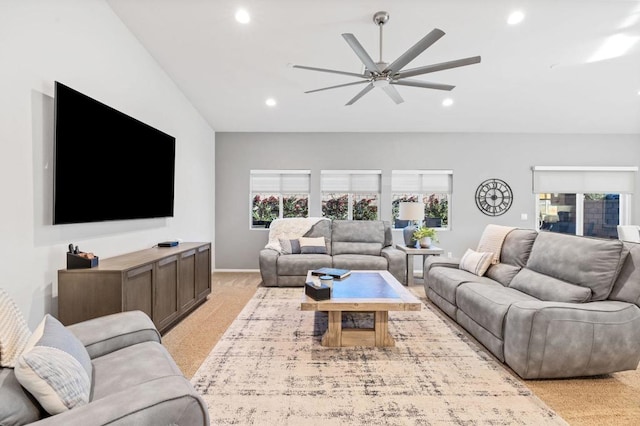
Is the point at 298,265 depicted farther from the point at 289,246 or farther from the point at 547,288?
the point at 547,288

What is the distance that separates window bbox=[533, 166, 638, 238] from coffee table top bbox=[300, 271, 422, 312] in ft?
14.7

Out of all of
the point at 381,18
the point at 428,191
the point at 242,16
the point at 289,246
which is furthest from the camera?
the point at 428,191

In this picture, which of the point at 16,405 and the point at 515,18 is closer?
the point at 16,405

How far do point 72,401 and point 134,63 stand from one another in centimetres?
354

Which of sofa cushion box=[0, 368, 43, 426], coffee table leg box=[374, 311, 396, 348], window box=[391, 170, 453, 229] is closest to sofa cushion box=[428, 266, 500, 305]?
coffee table leg box=[374, 311, 396, 348]

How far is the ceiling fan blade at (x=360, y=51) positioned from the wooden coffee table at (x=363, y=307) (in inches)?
78.5

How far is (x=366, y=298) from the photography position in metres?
2.78

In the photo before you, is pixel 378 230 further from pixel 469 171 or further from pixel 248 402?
pixel 248 402

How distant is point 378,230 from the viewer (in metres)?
5.63

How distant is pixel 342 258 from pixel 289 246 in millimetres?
908

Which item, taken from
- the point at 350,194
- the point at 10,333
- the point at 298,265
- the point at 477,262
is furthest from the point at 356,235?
the point at 10,333

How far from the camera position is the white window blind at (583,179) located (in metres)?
5.93

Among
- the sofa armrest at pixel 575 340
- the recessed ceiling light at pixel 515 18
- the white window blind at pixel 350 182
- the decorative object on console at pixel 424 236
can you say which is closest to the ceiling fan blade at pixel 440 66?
the recessed ceiling light at pixel 515 18

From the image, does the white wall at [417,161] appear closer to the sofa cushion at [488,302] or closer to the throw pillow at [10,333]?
the sofa cushion at [488,302]
